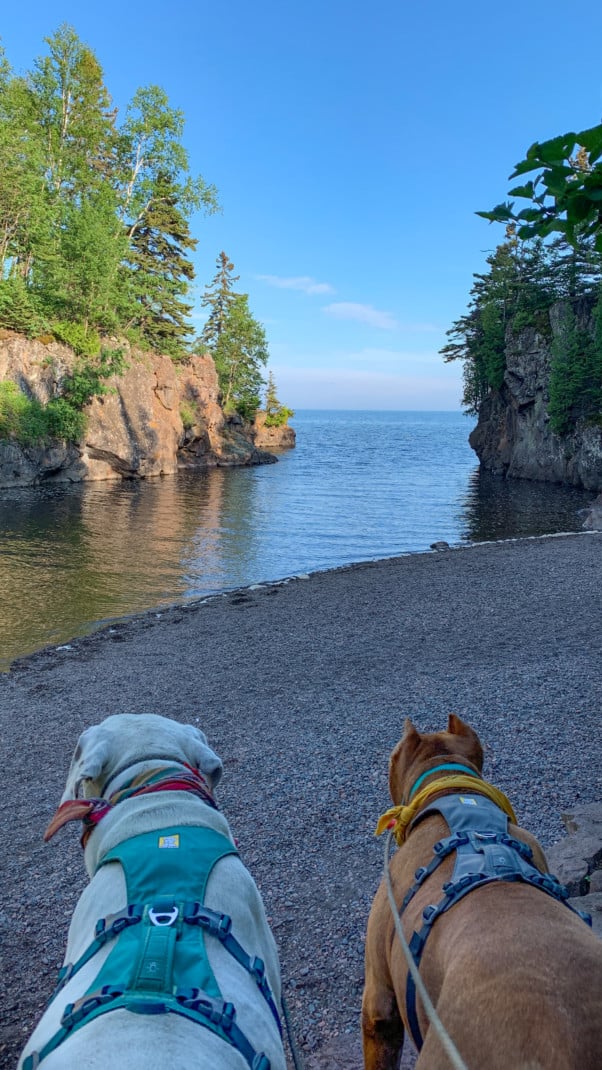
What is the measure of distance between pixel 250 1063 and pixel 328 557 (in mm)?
19012

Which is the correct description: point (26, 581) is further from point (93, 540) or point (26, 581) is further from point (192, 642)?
point (192, 642)

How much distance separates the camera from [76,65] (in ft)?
127

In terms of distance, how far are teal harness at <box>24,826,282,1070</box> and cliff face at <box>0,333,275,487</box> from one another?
33.7m

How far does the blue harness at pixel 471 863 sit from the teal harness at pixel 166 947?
→ 49cm

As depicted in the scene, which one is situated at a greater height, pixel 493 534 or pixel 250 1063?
pixel 250 1063

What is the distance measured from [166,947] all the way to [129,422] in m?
41.2

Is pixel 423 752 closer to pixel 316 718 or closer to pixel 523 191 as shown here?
pixel 523 191

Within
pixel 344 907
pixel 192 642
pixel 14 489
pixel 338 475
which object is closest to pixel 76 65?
pixel 14 489

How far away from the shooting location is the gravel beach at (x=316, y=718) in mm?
3758

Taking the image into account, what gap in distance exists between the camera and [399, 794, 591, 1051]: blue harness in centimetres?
184

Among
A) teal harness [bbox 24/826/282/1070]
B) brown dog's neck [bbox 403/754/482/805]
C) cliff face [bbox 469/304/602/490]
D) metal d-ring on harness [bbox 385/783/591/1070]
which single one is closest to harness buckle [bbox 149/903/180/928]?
teal harness [bbox 24/826/282/1070]

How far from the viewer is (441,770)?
2.57 metres

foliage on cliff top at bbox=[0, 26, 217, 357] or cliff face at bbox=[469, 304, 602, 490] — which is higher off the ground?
foliage on cliff top at bbox=[0, 26, 217, 357]

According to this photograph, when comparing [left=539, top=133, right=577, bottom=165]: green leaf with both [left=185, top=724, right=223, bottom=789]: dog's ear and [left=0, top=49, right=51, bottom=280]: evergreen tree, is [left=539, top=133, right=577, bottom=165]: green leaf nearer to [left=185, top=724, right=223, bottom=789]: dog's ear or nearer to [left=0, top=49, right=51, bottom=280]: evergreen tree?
[left=185, top=724, right=223, bottom=789]: dog's ear
